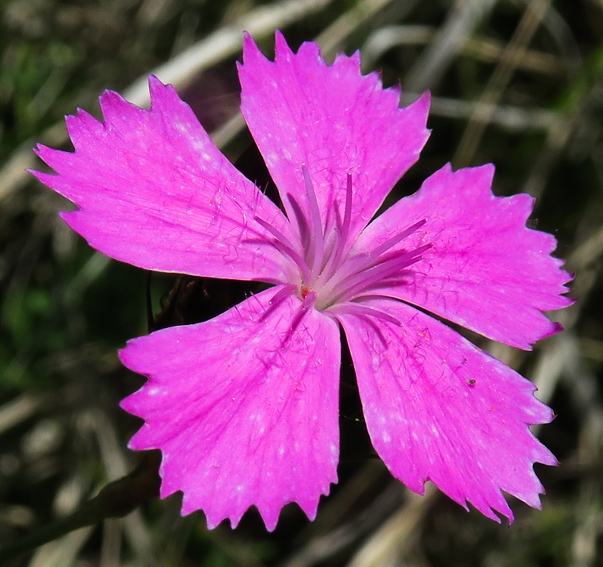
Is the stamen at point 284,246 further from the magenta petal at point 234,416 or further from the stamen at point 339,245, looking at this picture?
the magenta petal at point 234,416

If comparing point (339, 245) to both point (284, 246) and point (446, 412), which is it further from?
point (446, 412)

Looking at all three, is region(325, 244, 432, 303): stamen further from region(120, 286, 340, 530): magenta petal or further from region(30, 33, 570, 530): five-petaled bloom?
region(120, 286, 340, 530): magenta petal

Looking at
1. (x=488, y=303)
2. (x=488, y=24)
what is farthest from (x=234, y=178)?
(x=488, y=24)

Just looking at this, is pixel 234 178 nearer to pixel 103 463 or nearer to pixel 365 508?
pixel 103 463

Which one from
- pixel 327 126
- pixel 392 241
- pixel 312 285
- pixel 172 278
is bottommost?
pixel 172 278

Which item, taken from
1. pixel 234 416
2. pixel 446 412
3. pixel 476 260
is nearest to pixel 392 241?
pixel 476 260

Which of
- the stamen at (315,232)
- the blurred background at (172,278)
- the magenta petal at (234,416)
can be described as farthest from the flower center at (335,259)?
the blurred background at (172,278)
